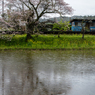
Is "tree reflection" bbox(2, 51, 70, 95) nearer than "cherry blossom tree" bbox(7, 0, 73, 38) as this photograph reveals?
Yes

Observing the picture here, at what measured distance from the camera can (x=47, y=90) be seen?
573cm

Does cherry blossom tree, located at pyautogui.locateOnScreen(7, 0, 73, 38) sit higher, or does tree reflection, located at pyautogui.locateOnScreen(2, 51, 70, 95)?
cherry blossom tree, located at pyautogui.locateOnScreen(7, 0, 73, 38)

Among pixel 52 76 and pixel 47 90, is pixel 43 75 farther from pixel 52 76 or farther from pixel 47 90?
pixel 47 90

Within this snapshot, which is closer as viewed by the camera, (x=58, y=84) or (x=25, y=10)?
(x=58, y=84)

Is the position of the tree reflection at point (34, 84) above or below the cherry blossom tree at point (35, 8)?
below

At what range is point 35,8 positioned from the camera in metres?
25.2

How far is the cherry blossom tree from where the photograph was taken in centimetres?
2483

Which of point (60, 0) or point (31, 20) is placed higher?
point (60, 0)

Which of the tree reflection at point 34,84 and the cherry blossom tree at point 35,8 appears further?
the cherry blossom tree at point 35,8

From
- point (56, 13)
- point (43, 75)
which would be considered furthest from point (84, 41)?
point (43, 75)

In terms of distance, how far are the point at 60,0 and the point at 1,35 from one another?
9646 mm

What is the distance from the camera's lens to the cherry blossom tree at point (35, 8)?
24.8 metres


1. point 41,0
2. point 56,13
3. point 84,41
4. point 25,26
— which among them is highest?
point 41,0

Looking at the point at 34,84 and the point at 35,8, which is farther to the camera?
the point at 35,8
